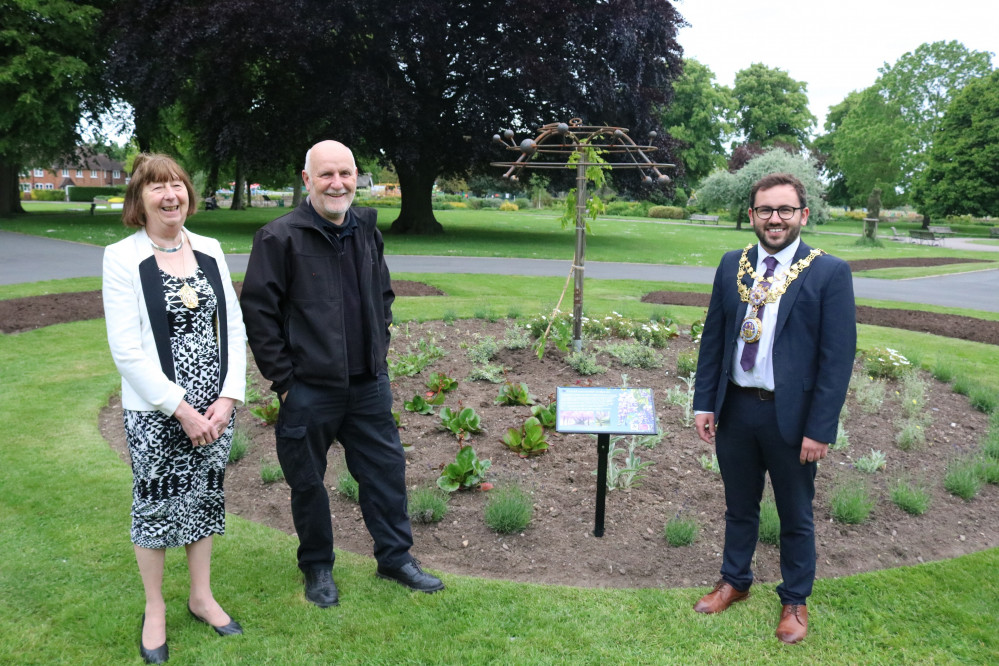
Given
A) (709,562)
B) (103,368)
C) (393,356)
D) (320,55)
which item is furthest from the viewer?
(320,55)

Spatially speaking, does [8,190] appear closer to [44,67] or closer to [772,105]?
[44,67]

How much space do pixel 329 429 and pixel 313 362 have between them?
37 cm

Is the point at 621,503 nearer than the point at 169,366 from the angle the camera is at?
No

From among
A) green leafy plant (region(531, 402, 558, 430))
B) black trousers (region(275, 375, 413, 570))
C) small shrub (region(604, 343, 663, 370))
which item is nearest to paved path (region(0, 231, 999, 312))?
small shrub (region(604, 343, 663, 370))

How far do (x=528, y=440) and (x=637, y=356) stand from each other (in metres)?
2.38

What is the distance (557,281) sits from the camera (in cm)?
1478

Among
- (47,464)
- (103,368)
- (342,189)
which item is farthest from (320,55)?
(342,189)

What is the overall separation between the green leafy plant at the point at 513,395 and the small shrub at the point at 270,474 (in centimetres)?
189

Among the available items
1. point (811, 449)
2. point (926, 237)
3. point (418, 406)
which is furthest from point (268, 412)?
point (926, 237)

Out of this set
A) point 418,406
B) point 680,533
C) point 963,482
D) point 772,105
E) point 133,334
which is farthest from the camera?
point 772,105

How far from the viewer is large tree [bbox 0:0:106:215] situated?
24078mm

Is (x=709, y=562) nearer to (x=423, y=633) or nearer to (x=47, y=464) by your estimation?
(x=423, y=633)

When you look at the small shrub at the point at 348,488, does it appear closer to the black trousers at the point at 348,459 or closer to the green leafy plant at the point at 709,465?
the black trousers at the point at 348,459

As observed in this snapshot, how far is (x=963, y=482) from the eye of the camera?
185 inches
